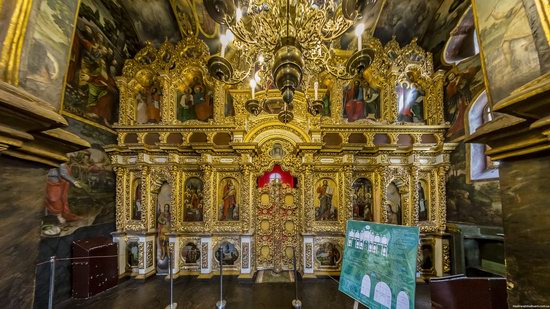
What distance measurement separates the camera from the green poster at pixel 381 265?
1.76m

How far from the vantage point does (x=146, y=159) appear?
5832 mm

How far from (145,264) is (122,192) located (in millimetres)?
2168

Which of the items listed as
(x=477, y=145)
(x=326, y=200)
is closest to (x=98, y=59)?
(x=326, y=200)

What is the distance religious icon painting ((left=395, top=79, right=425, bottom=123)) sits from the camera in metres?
6.22

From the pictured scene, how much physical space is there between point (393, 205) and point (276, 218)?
3.56m

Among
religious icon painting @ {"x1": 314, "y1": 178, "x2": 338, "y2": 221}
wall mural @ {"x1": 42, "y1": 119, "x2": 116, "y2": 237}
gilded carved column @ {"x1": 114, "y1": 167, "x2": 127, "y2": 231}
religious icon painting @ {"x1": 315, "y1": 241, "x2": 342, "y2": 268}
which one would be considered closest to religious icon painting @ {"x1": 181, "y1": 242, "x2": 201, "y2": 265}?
gilded carved column @ {"x1": 114, "y1": 167, "x2": 127, "y2": 231}

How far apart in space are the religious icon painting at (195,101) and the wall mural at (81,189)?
87.8 inches

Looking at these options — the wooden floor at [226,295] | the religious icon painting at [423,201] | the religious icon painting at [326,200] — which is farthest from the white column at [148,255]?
the religious icon painting at [423,201]

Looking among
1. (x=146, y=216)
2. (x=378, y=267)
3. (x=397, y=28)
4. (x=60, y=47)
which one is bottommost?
(x=146, y=216)

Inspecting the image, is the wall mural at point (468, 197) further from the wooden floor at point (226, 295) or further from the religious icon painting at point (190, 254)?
the religious icon painting at point (190, 254)

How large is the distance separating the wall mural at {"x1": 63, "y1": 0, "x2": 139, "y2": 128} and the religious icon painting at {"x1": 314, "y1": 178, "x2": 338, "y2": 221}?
→ 6551mm

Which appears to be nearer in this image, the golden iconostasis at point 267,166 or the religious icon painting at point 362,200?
the golden iconostasis at point 267,166

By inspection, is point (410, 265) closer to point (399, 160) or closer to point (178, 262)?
point (399, 160)

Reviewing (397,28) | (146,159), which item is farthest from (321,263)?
(397,28)
